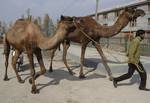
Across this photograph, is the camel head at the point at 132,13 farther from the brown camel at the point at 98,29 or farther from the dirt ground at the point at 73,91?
the dirt ground at the point at 73,91

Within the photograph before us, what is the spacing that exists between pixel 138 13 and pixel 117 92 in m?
2.47

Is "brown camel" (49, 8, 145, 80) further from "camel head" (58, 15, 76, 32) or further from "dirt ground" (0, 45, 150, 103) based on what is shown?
"dirt ground" (0, 45, 150, 103)

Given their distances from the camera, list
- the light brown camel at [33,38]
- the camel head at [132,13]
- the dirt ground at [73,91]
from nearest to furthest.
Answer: the dirt ground at [73,91] → the light brown camel at [33,38] → the camel head at [132,13]

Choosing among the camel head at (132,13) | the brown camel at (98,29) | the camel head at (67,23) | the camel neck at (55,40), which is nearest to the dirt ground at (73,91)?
the brown camel at (98,29)

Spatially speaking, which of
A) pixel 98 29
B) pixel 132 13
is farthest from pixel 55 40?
pixel 98 29

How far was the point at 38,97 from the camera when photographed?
8.50 meters

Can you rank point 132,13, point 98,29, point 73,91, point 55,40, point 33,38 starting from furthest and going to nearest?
point 98,29
point 132,13
point 73,91
point 33,38
point 55,40

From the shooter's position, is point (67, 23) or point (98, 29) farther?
point (98, 29)

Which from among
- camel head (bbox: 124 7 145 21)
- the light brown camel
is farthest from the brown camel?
the light brown camel

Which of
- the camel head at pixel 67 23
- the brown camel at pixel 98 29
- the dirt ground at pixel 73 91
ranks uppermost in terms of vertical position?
the camel head at pixel 67 23

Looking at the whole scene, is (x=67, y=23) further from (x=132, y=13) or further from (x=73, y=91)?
(x=132, y=13)

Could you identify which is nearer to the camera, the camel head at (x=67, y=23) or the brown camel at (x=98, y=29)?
the camel head at (x=67, y=23)

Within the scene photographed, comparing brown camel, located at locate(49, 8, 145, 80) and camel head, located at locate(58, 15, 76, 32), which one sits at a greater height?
camel head, located at locate(58, 15, 76, 32)

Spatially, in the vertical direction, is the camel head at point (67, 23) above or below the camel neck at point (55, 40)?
above
